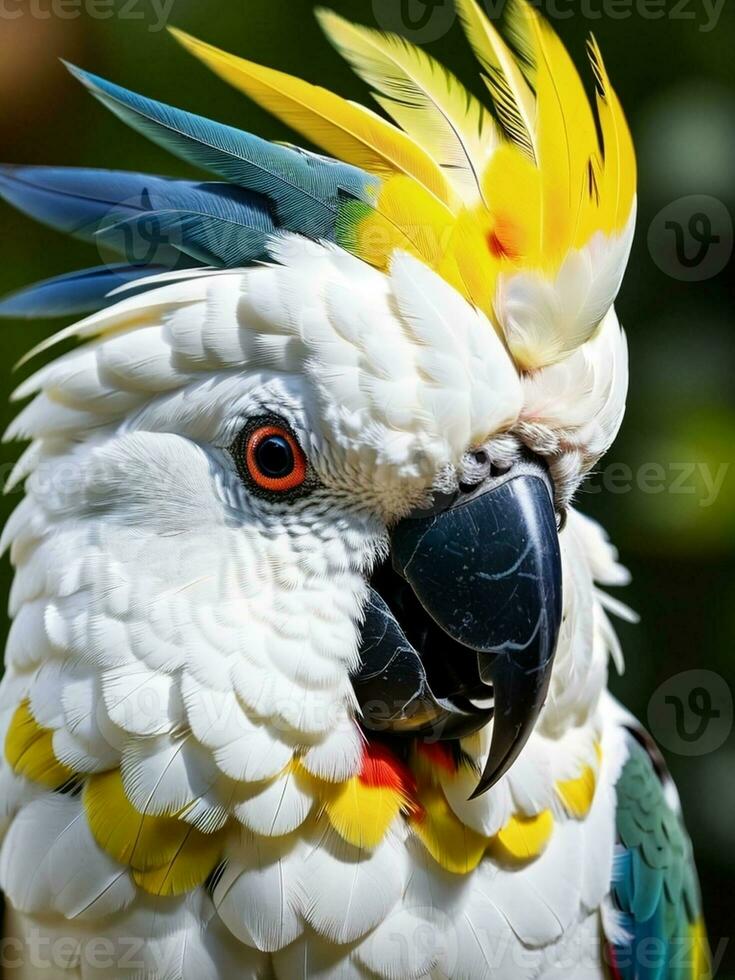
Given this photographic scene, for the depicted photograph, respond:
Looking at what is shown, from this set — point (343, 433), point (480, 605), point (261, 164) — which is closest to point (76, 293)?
point (261, 164)

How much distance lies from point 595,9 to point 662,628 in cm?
153

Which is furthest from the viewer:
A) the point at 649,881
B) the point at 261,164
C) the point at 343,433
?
the point at 649,881

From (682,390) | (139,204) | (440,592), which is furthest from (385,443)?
(682,390)

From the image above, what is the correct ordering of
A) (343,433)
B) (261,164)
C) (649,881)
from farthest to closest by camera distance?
(649,881)
(261,164)
(343,433)

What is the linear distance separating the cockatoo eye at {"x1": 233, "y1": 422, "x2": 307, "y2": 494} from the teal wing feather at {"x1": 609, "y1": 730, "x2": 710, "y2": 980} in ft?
2.43

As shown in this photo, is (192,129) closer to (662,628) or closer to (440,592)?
(440,592)

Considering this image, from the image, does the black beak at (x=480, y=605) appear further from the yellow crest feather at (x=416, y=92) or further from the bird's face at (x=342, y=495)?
the yellow crest feather at (x=416, y=92)

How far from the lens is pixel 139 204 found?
1.20 m

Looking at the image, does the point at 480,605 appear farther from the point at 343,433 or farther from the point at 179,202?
the point at 179,202

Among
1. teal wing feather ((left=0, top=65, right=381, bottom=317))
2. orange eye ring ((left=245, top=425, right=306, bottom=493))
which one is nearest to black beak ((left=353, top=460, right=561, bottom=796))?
orange eye ring ((left=245, top=425, right=306, bottom=493))

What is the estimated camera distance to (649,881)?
1.43m

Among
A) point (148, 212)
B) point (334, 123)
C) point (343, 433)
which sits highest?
point (334, 123)

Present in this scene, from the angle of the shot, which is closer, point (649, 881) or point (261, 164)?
point (261, 164)

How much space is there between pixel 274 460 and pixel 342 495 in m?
0.08
